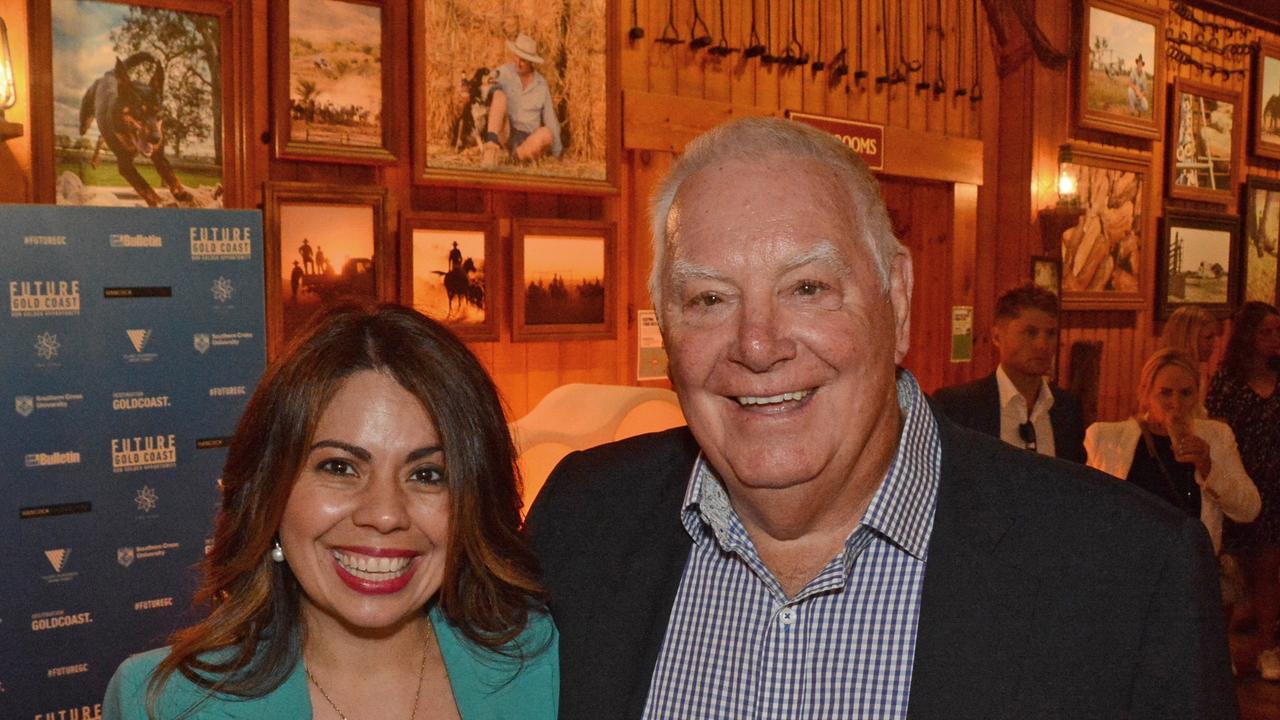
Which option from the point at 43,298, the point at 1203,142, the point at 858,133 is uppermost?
the point at 1203,142

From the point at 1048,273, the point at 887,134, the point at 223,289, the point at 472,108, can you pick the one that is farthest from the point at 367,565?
the point at 1048,273

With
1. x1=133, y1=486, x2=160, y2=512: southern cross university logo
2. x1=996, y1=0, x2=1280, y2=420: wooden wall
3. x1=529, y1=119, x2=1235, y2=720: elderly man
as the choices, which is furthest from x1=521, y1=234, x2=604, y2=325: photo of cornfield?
x1=996, y1=0, x2=1280, y2=420: wooden wall

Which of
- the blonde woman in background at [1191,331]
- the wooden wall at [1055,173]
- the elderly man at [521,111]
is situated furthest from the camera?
the wooden wall at [1055,173]

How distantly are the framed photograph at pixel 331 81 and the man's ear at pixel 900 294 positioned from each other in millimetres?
2528

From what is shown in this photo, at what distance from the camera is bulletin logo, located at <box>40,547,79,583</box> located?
2.96 m

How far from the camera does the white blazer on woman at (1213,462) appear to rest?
4469 millimetres

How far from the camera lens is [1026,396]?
14.5 ft

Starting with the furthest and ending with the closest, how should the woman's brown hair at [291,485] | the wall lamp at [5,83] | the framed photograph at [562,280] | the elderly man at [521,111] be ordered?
the framed photograph at [562,280] → the elderly man at [521,111] → the wall lamp at [5,83] → the woman's brown hair at [291,485]

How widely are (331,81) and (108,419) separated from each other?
4.46 ft

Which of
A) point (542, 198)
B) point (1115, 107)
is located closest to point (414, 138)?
point (542, 198)

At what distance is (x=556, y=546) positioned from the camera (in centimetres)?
190

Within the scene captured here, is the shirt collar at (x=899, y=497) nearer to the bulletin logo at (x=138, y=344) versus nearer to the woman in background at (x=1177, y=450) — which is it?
the bulletin logo at (x=138, y=344)

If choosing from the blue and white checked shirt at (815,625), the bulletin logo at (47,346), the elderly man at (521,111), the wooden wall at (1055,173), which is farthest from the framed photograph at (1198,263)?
the bulletin logo at (47,346)

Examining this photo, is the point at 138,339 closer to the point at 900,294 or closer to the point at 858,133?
the point at 900,294
